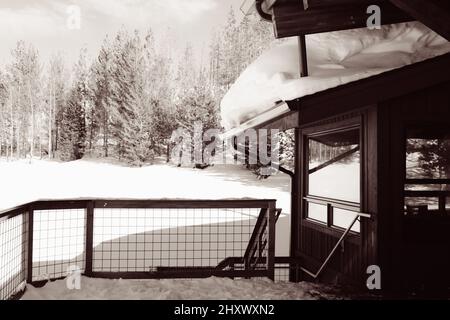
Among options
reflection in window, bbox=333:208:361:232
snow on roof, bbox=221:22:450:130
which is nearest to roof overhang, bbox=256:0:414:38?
snow on roof, bbox=221:22:450:130

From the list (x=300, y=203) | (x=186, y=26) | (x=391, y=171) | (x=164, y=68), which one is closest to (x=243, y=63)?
(x=164, y=68)

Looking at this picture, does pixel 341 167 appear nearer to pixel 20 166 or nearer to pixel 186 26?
pixel 20 166

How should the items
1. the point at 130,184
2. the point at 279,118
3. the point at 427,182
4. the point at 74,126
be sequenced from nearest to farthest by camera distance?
1. the point at 427,182
2. the point at 279,118
3. the point at 130,184
4. the point at 74,126

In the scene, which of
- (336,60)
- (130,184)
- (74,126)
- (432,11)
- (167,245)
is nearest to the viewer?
(432,11)

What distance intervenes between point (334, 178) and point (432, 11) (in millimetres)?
3100

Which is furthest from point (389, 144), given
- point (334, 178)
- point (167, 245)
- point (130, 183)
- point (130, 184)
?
point (130, 183)

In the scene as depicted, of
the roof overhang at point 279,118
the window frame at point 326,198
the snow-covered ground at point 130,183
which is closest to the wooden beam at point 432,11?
the roof overhang at point 279,118

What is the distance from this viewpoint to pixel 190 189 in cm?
2236

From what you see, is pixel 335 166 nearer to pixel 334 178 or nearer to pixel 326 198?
pixel 334 178

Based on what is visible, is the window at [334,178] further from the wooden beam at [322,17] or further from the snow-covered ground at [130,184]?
the snow-covered ground at [130,184]

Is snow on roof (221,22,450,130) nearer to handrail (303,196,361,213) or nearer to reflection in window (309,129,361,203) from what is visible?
reflection in window (309,129,361,203)

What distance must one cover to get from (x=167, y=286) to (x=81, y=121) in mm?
29341

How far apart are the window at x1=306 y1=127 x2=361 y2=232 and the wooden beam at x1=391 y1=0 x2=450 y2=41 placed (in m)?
2.15

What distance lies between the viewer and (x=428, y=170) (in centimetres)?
494
